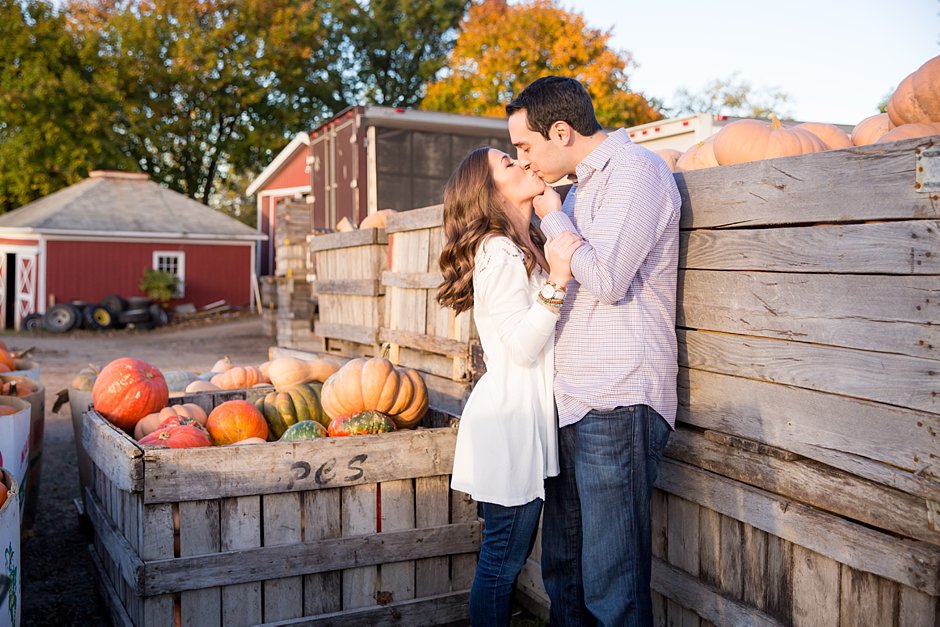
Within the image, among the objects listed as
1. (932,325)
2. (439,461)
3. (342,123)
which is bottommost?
(439,461)

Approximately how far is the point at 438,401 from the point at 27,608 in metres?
2.59

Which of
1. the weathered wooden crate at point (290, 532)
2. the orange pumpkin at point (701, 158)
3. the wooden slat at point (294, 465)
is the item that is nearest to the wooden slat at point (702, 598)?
the weathered wooden crate at point (290, 532)

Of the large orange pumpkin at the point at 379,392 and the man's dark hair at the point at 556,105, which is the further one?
the large orange pumpkin at the point at 379,392

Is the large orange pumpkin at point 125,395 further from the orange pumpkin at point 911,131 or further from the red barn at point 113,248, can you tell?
the red barn at point 113,248

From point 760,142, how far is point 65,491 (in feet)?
20.0

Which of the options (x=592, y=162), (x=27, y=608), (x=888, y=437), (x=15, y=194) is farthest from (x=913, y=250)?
(x=15, y=194)

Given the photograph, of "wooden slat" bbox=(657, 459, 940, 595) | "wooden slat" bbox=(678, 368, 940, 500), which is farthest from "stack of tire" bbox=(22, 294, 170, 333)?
"wooden slat" bbox=(678, 368, 940, 500)

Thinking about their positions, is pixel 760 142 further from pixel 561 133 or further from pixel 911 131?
pixel 561 133

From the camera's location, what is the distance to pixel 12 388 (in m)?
5.52

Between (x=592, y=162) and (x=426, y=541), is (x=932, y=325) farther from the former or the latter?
(x=426, y=541)

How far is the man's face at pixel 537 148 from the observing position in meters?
2.80

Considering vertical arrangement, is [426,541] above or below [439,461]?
below

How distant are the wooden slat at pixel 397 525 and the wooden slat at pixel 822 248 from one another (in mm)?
1712

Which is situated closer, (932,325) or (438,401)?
(932,325)
